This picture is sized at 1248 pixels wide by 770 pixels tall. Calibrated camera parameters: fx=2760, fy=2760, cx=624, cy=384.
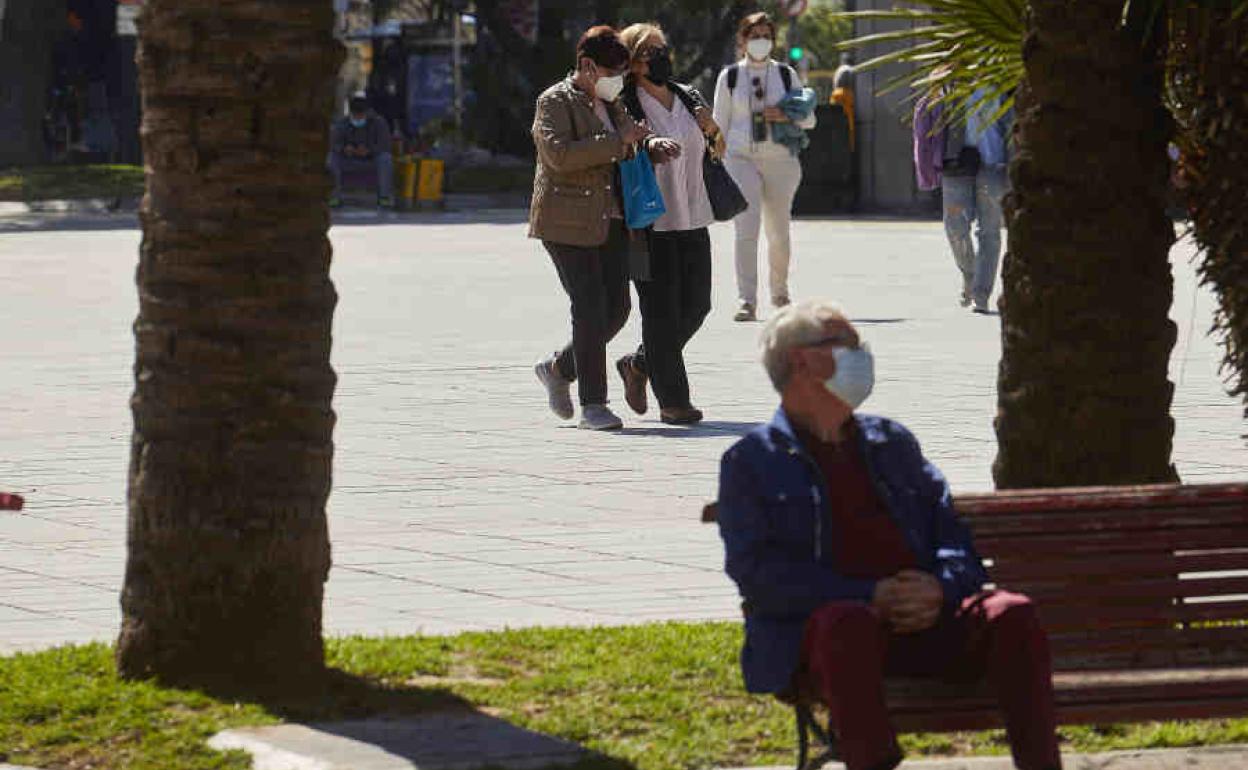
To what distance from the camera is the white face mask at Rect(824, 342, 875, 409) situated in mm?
5262

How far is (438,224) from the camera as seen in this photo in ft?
104

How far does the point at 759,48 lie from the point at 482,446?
640cm

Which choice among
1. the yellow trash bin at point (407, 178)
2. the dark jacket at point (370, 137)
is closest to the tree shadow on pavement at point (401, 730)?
the yellow trash bin at point (407, 178)

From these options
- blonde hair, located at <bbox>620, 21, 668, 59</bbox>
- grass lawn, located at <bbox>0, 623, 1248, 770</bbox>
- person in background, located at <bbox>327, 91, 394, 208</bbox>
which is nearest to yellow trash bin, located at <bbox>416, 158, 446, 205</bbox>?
person in background, located at <bbox>327, 91, 394, 208</bbox>

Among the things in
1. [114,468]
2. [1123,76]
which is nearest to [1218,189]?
[1123,76]

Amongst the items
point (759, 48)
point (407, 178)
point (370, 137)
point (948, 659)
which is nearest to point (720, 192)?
point (759, 48)

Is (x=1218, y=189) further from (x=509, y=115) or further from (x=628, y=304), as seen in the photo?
(x=509, y=115)

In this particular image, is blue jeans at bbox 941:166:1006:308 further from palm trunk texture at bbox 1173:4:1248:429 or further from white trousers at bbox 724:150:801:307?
palm trunk texture at bbox 1173:4:1248:429

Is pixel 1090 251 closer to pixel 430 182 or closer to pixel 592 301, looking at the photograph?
pixel 592 301

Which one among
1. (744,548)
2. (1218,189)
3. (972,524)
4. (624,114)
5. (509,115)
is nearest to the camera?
(744,548)

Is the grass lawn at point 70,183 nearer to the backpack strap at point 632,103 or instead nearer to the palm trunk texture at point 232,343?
the backpack strap at point 632,103

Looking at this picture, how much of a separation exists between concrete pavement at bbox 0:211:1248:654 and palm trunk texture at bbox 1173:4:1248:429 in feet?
6.14

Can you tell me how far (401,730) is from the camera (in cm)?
604

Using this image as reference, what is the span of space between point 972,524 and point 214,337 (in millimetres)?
1805
